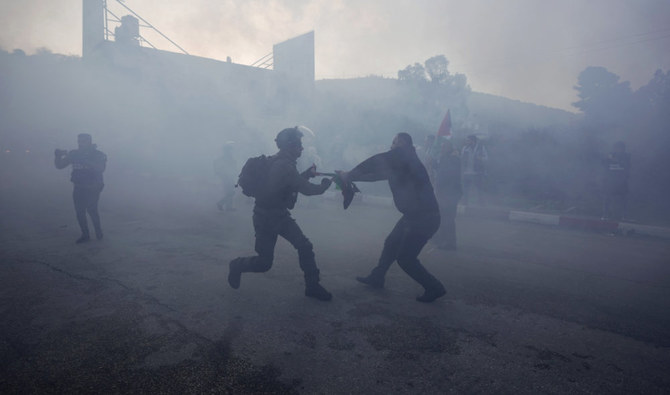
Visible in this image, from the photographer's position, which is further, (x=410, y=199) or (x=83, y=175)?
(x=83, y=175)

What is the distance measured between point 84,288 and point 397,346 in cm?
320

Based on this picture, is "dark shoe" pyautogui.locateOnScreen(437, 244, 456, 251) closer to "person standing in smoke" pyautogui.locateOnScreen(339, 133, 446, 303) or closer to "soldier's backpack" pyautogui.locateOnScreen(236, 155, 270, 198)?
"person standing in smoke" pyautogui.locateOnScreen(339, 133, 446, 303)

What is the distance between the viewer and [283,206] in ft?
11.6

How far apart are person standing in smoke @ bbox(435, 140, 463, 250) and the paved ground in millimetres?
332

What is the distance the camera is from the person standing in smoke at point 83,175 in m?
5.82

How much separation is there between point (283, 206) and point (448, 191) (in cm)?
346

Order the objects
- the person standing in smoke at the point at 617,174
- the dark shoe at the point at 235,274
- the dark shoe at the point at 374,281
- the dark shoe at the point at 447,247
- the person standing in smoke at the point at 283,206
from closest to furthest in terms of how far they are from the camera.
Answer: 1. the person standing in smoke at the point at 283,206
2. the dark shoe at the point at 235,274
3. the dark shoe at the point at 374,281
4. the dark shoe at the point at 447,247
5. the person standing in smoke at the point at 617,174

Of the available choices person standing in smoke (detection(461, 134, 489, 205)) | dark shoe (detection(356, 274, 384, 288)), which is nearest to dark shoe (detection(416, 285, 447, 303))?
dark shoe (detection(356, 274, 384, 288))

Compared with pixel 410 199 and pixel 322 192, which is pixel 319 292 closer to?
pixel 322 192

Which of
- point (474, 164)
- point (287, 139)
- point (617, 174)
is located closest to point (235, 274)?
point (287, 139)

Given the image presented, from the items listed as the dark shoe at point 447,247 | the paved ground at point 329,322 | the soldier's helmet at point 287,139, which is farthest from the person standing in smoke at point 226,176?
the soldier's helmet at point 287,139

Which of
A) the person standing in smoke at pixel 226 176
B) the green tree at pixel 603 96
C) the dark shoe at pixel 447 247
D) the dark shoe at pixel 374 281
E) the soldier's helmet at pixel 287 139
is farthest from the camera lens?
the green tree at pixel 603 96

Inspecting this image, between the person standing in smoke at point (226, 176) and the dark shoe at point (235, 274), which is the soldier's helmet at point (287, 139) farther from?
the person standing in smoke at point (226, 176)

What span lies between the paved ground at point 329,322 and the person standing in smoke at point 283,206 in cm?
33
